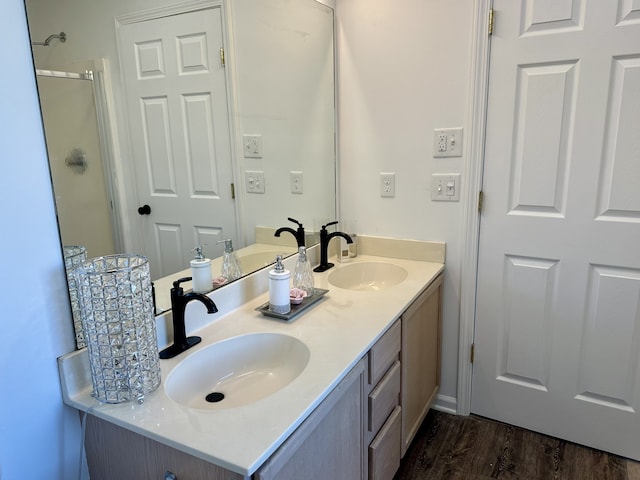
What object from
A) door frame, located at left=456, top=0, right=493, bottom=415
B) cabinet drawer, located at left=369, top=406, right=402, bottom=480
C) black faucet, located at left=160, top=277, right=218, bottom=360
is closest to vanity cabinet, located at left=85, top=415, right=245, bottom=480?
black faucet, located at left=160, top=277, right=218, bottom=360

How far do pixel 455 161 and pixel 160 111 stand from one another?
1.29 metres

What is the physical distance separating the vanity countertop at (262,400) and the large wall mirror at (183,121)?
314 millimetres

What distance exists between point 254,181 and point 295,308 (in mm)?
→ 571

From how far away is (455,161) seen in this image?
2031 mm

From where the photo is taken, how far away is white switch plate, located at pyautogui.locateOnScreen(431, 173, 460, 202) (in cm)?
204

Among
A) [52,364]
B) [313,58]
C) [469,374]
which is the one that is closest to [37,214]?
[52,364]

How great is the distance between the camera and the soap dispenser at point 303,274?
68.2 inches

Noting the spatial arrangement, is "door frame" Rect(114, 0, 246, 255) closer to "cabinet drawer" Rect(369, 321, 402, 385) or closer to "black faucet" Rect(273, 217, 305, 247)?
"black faucet" Rect(273, 217, 305, 247)

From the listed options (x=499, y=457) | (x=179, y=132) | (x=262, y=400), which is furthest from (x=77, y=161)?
(x=499, y=457)

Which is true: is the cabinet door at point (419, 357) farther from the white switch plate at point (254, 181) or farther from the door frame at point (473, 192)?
the white switch plate at point (254, 181)

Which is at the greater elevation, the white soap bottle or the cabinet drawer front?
the white soap bottle

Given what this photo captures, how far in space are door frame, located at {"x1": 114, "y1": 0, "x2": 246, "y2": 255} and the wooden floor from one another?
4.23 ft

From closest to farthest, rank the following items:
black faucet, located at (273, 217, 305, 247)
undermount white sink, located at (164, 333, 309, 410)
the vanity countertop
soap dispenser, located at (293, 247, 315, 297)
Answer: the vanity countertop → undermount white sink, located at (164, 333, 309, 410) → soap dispenser, located at (293, 247, 315, 297) → black faucet, located at (273, 217, 305, 247)

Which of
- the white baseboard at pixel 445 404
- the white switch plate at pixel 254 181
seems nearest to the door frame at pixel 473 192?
the white baseboard at pixel 445 404
